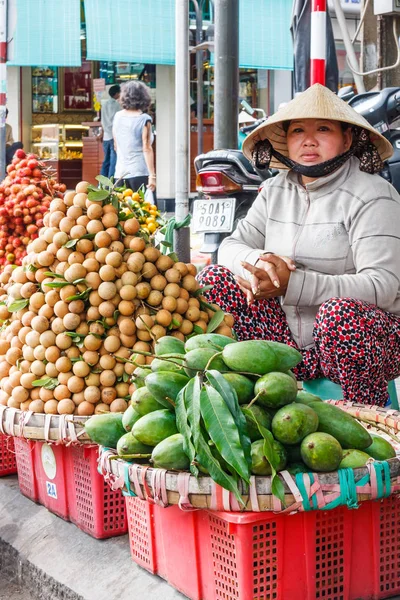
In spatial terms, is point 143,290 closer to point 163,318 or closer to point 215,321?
point 163,318

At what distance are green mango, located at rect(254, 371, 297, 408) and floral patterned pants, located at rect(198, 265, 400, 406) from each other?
0.85 metres

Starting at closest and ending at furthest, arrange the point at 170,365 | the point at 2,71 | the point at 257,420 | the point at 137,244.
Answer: the point at 257,420
the point at 170,365
the point at 137,244
the point at 2,71

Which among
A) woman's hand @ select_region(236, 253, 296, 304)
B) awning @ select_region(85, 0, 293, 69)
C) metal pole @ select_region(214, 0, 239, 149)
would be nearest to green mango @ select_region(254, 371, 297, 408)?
woman's hand @ select_region(236, 253, 296, 304)

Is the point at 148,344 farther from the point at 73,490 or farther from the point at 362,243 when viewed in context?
the point at 362,243

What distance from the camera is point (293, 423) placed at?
200cm

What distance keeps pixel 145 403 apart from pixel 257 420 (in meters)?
0.33

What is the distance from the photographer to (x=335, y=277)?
10.1 ft

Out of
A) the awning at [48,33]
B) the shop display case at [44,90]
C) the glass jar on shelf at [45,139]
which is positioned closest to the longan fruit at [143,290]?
the awning at [48,33]

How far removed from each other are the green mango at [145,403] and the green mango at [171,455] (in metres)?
0.18

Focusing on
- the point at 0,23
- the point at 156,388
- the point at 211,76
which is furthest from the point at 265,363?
the point at 211,76

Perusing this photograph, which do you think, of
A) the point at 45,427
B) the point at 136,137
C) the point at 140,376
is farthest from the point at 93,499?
the point at 136,137

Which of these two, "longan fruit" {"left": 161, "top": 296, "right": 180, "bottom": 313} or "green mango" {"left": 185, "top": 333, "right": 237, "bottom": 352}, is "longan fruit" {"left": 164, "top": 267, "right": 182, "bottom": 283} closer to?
"longan fruit" {"left": 161, "top": 296, "right": 180, "bottom": 313}

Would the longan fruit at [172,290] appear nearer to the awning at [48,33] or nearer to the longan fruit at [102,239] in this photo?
the longan fruit at [102,239]

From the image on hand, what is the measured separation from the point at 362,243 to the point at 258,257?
39 cm
